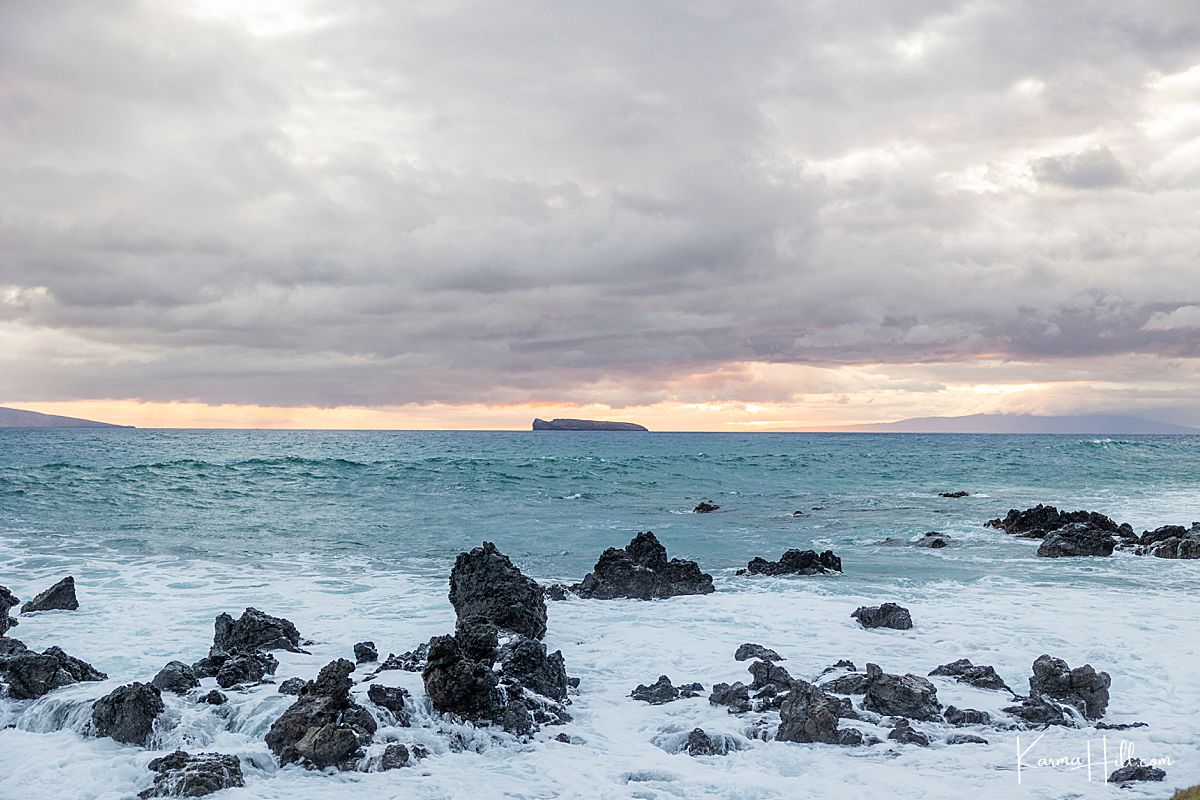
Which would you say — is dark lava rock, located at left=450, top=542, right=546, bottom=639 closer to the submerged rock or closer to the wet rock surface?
the wet rock surface

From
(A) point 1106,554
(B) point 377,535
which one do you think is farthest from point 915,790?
(B) point 377,535

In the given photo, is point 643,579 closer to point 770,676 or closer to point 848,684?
point 770,676

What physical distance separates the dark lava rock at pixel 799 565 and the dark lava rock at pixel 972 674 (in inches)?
413

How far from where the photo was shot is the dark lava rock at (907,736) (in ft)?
35.2

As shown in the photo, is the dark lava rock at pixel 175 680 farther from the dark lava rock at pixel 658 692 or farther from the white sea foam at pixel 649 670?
the dark lava rock at pixel 658 692

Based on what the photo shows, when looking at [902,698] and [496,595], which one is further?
[496,595]

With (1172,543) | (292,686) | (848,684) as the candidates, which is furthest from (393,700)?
(1172,543)

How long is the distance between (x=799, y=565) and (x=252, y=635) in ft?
47.8

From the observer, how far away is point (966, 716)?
11.4 metres

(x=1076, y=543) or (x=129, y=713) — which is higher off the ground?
(x=1076, y=543)

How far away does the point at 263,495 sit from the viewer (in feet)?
169

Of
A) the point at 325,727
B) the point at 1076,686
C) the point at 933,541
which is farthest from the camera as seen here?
the point at 933,541

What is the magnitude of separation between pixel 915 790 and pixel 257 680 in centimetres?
900

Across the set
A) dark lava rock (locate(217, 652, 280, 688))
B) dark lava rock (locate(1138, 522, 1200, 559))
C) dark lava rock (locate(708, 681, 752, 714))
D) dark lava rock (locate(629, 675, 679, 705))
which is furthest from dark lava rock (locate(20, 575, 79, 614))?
dark lava rock (locate(1138, 522, 1200, 559))
